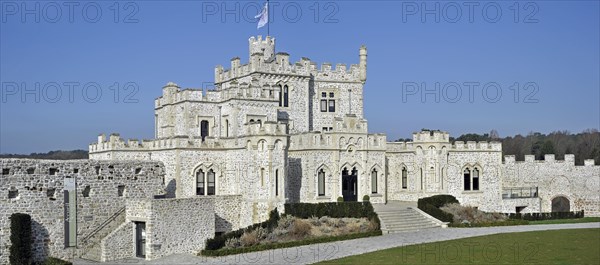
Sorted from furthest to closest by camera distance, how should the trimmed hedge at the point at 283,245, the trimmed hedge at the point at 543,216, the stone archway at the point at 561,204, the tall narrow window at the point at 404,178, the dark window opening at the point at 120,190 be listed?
the stone archway at the point at 561,204 < the tall narrow window at the point at 404,178 < the trimmed hedge at the point at 543,216 < the dark window opening at the point at 120,190 < the trimmed hedge at the point at 283,245

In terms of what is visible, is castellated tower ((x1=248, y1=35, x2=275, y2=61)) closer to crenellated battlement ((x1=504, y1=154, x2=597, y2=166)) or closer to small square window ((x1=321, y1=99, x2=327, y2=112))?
small square window ((x1=321, y1=99, x2=327, y2=112))

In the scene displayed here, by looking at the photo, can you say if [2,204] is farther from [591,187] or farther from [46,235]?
[591,187]

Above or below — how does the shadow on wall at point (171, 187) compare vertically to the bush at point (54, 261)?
above

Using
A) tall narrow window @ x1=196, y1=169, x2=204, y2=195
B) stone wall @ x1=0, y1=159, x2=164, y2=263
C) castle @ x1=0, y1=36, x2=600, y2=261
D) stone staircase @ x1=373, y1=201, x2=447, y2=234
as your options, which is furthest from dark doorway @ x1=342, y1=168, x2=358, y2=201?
stone wall @ x1=0, y1=159, x2=164, y2=263

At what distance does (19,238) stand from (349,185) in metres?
20.0

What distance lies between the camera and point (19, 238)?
3253 centimetres

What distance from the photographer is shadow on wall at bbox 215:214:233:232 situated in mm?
39594

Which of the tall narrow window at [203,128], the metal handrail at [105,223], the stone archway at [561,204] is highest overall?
the tall narrow window at [203,128]

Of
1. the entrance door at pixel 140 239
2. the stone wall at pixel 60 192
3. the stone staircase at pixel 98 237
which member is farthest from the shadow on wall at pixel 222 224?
the stone staircase at pixel 98 237

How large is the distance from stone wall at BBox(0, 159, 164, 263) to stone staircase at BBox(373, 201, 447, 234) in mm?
13107

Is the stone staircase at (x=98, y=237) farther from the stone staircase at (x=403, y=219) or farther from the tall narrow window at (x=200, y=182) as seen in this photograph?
the stone staircase at (x=403, y=219)

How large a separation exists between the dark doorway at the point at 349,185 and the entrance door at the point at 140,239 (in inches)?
533

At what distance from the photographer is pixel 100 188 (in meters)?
36.2

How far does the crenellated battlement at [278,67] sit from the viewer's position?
48.2 m
